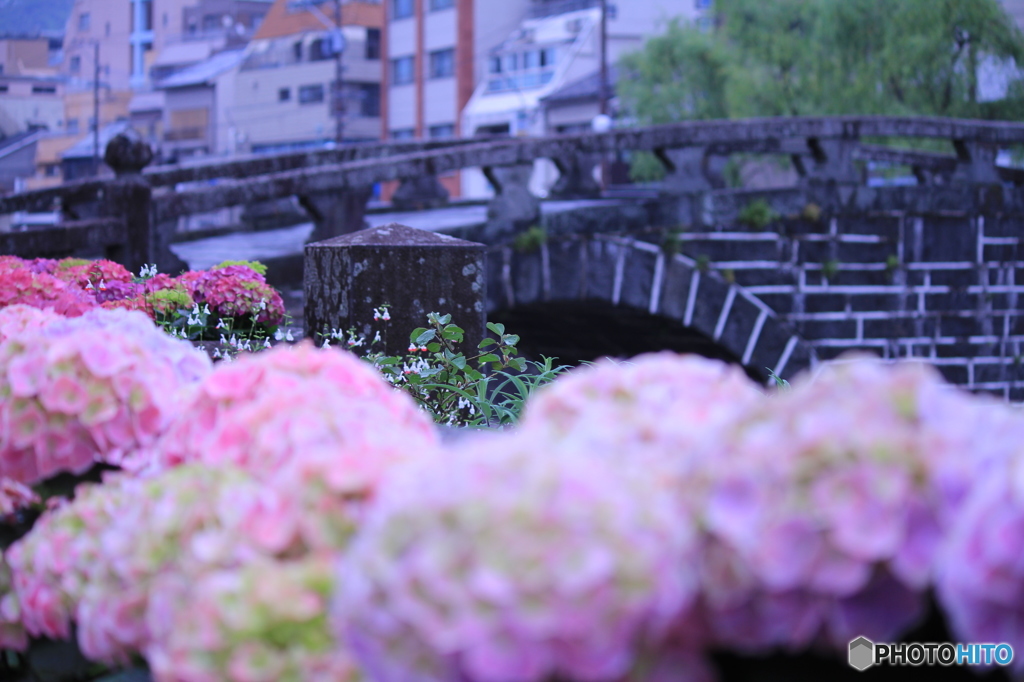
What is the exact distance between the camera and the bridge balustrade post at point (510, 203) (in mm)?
9828

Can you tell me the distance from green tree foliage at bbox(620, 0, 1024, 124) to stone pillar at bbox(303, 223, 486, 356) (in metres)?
16.3

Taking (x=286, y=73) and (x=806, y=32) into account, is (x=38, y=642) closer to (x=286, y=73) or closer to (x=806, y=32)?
(x=806, y=32)

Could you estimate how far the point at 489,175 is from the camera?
976cm

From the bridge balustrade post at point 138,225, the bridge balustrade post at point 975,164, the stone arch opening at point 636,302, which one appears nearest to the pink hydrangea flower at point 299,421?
the bridge balustrade post at point 138,225

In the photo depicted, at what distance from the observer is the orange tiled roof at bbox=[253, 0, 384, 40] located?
44.8 m

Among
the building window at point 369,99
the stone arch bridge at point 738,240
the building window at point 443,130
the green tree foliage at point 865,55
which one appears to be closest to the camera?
the stone arch bridge at point 738,240

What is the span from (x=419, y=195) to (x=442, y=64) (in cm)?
3054

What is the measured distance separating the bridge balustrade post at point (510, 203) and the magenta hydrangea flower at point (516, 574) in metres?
8.88

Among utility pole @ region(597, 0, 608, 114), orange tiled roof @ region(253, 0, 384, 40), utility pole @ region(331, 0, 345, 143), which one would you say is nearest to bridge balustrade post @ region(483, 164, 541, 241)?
utility pole @ region(597, 0, 608, 114)

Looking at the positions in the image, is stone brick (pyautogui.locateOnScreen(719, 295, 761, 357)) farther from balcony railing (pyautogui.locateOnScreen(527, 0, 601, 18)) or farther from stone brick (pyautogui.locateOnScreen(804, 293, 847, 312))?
balcony railing (pyautogui.locateOnScreen(527, 0, 601, 18))

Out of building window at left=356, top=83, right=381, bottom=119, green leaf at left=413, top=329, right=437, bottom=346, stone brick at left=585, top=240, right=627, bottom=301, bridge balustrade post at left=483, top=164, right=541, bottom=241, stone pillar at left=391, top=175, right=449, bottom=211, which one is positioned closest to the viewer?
green leaf at left=413, top=329, right=437, bottom=346

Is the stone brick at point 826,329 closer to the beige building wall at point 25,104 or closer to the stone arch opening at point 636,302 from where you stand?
the stone arch opening at point 636,302

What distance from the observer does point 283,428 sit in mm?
1306

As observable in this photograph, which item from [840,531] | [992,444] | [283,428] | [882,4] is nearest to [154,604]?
[283,428]
